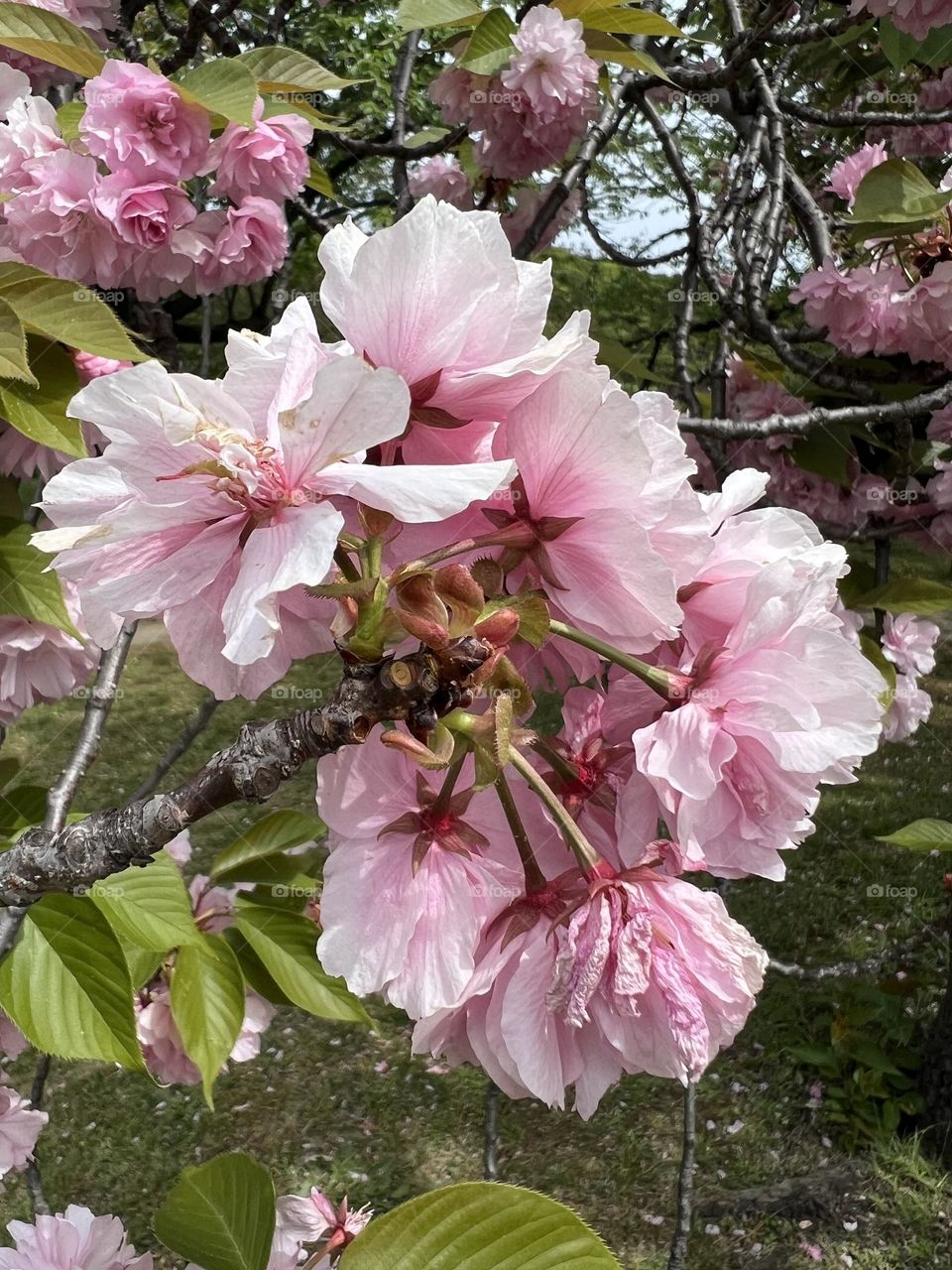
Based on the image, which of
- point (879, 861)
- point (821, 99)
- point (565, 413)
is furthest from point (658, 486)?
point (879, 861)

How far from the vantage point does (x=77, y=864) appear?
25.1 inches

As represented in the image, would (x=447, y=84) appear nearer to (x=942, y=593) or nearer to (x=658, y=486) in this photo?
(x=942, y=593)

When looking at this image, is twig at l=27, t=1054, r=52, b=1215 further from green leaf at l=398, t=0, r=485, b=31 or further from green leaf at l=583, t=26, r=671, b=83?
green leaf at l=583, t=26, r=671, b=83

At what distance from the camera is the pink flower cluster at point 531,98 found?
1.70 metres

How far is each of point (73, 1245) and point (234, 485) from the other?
95 centimetres

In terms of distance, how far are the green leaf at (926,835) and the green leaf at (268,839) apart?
0.96m

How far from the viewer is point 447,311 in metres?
0.50

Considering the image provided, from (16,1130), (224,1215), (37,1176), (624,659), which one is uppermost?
(624,659)

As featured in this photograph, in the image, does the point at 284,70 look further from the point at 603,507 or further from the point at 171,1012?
the point at 171,1012

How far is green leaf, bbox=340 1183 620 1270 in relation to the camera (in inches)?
20.0

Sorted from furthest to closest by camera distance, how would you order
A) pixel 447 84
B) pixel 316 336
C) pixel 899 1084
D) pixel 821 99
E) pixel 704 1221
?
pixel 821 99
pixel 899 1084
pixel 704 1221
pixel 447 84
pixel 316 336

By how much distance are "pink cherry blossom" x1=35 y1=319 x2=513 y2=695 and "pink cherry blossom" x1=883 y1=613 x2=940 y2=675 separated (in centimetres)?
217

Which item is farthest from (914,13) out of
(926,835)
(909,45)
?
(926,835)

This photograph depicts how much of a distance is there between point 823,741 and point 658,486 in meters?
0.16
